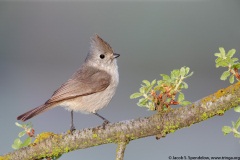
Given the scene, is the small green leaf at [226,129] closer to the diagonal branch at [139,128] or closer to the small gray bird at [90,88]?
the diagonal branch at [139,128]

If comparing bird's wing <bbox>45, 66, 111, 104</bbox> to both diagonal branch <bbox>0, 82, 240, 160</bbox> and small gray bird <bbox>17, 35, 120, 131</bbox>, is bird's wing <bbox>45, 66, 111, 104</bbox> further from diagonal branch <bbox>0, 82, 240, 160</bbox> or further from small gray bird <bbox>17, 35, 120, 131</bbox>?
diagonal branch <bbox>0, 82, 240, 160</bbox>

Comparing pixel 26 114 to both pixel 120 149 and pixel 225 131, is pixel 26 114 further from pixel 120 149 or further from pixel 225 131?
pixel 225 131

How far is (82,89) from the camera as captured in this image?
2.03 m

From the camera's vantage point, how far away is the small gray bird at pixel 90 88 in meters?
1.93

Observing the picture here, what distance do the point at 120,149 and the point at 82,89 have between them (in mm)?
901

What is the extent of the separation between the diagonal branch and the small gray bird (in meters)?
0.39

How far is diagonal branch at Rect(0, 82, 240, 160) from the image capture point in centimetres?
118

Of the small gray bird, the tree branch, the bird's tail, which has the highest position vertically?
the small gray bird

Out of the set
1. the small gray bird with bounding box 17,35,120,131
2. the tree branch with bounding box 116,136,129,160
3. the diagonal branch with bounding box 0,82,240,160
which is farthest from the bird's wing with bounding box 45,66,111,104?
the tree branch with bounding box 116,136,129,160

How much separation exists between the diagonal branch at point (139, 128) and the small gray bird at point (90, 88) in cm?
39

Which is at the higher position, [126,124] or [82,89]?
[82,89]

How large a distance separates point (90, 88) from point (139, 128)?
872 mm

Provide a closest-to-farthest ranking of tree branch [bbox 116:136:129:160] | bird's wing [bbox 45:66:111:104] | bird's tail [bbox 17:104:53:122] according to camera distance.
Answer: tree branch [bbox 116:136:129:160] < bird's tail [bbox 17:104:53:122] < bird's wing [bbox 45:66:111:104]

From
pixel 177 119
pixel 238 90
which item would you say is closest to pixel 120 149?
pixel 177 119
